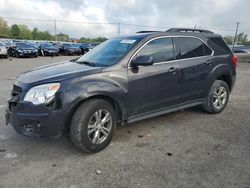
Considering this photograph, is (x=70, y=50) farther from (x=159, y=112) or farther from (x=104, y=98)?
(x=104, y=98)

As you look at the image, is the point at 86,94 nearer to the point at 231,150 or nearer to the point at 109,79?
the point at 109,79

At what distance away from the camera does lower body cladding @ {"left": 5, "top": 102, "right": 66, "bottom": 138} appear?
2.99m

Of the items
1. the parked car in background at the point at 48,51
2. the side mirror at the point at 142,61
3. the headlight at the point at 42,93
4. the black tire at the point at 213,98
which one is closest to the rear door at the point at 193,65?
the black tire at the point at 213,98

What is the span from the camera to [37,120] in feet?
9.86

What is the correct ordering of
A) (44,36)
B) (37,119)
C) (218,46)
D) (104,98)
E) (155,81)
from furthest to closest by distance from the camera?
(44,36), (218,46), (155,81), (104,98), (37,119)

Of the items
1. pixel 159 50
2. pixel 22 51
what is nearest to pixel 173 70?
pixel 159 50

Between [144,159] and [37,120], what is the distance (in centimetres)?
151

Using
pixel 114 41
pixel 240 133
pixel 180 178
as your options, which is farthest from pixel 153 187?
pixel 114 41

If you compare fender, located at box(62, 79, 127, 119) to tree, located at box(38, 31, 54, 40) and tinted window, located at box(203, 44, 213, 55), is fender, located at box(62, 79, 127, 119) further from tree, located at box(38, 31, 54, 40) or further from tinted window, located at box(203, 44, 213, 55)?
tree, located at box(38, 31, 54, 40)

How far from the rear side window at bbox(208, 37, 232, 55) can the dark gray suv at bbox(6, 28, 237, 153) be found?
24mm

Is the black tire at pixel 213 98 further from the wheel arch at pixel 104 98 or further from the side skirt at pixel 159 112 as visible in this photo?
the wheel arch at pixel 104 98

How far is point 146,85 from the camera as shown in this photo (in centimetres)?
376

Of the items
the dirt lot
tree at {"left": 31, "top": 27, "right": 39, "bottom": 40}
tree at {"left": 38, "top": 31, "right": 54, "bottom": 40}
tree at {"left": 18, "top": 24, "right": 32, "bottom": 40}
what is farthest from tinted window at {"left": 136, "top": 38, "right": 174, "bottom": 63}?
tree at {"left": 31, "top": 27, "right": 39, "bottom": 40}

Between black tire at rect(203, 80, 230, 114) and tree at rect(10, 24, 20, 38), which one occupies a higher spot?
tree at rect(10, 24, 20, 38)
